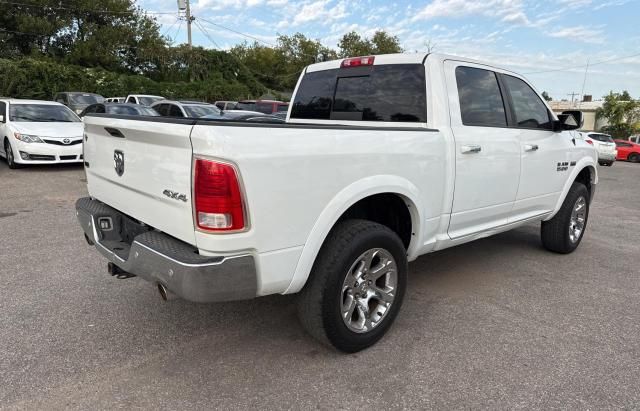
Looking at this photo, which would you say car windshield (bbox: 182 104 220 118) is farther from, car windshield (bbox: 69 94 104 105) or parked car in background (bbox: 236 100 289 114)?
car windshield (bbox: 69 94 104 105)

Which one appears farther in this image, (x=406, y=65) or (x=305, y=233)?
(x=406, y=65)

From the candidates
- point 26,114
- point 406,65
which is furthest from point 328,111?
point 26,114

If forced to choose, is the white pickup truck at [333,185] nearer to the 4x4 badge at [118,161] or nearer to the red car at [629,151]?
the 4x4 badge at [118,161]

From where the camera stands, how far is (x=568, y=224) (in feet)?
16.3

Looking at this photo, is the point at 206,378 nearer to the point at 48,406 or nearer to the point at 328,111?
the point at 48,406

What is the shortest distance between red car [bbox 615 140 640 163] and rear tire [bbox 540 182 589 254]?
2464 centimetres

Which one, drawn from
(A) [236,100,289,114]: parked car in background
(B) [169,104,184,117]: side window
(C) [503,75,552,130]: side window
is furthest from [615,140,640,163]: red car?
(C) [503,75,552,130]: side window

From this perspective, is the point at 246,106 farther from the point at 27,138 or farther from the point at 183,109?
the point at 27,138

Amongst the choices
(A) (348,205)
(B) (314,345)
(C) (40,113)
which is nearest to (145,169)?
(A) (348,205)

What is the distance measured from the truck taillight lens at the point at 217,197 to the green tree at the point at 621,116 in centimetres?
4592

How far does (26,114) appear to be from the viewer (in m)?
10.2

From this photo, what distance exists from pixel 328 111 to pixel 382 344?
204 cm

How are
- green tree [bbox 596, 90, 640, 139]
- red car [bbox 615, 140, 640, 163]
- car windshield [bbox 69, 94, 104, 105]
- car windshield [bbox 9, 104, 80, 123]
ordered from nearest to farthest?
car windshield [bbox 9, 104, 80, 123], car windshield [bbox 69, 94, 104, 105], red car [bbox 615, 140, 640, 163], green tree [bbox 596, 90, 640, 139]

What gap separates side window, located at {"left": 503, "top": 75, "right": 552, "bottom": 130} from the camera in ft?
13.5
